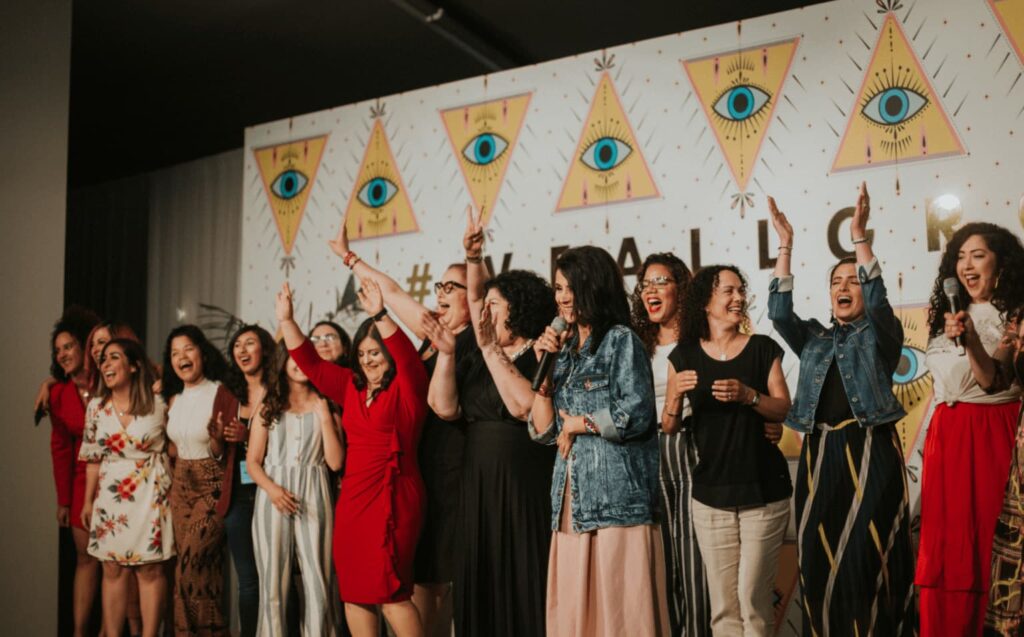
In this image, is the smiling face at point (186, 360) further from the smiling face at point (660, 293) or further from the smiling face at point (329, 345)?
the smiling face at point (660, 293)

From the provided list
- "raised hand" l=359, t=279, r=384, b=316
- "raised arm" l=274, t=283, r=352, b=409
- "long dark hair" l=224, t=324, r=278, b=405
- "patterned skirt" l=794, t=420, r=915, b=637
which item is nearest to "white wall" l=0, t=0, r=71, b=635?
"long dark hair" l=224, t=324, r=278, b=405

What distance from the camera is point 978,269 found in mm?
3527

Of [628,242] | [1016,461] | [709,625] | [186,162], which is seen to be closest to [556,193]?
[628,242]

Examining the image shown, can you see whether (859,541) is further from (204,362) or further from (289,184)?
(289,184)

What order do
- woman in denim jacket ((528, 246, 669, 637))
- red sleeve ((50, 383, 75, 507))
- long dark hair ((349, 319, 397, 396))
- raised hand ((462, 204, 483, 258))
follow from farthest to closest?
red sleeve ((50, 383, 75, 507)) < long dark hair ((349, 319, 397, 396)) < raised hand ((462, 204, 483, 258)) < woman in denim jacket ((528, 246, 669, 637))

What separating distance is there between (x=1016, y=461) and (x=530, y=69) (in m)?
3.63

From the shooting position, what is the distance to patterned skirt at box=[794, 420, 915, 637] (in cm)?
330

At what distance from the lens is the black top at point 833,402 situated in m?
3.45

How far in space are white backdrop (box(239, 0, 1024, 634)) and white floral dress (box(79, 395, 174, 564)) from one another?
1.28m

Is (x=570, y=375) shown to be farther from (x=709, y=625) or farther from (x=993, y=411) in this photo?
(x=993, y=411)

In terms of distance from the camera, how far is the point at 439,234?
5.59 m

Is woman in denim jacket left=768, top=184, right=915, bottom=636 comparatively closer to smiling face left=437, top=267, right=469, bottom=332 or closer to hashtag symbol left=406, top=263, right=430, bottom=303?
smiling face left=437, top=267, right=469, bottom=332

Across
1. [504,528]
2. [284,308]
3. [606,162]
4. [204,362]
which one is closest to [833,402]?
[504,528]

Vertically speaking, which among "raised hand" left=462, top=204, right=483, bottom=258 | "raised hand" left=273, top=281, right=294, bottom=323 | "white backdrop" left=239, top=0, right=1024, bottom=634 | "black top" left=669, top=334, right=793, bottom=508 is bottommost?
"black top" left=669, top=334, right=793, bottom=508
